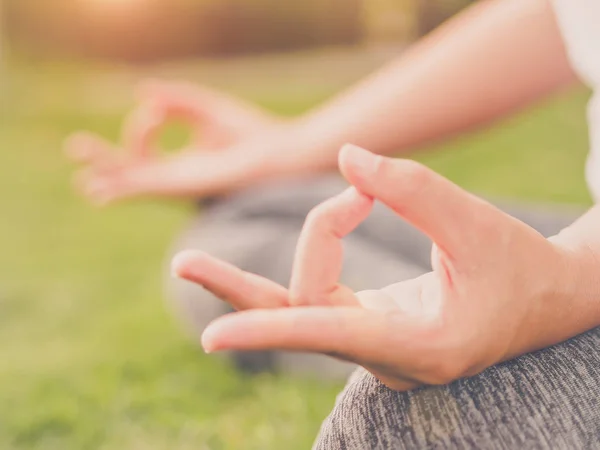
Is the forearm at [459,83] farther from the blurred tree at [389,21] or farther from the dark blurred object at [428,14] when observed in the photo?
the blurred tree at [389,21]

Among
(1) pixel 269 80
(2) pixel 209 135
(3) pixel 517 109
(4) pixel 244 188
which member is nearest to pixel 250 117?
(2) pixel 209 135

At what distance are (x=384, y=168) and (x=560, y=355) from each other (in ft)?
0.63

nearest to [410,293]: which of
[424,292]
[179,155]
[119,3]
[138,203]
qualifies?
[424,292]

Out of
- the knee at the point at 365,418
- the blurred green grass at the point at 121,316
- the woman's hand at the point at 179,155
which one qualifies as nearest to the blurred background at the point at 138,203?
the blurred green grass at the point at 121,316

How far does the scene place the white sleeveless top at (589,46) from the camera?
0.57 m

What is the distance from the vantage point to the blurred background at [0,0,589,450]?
1.12 metres

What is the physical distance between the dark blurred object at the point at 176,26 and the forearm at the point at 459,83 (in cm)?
522

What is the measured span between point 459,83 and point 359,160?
64 centimetres

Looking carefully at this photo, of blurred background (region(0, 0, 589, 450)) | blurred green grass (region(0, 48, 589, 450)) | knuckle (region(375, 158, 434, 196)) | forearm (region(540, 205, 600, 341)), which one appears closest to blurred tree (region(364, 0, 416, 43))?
blurred background (region(0, 0, 589, 450))

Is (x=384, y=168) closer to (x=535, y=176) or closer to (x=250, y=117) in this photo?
(x=250, y=117)

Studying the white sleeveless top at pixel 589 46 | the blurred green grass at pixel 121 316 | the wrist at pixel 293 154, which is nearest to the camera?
the white sleeveless top at pixel 589 46

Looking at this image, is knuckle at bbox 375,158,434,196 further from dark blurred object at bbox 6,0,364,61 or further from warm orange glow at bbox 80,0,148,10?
warm orange glow at bbox 80,0,148,10

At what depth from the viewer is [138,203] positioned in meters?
2.78

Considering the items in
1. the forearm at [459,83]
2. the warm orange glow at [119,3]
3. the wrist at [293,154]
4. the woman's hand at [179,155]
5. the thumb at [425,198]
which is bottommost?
the thumb at [425,198]
